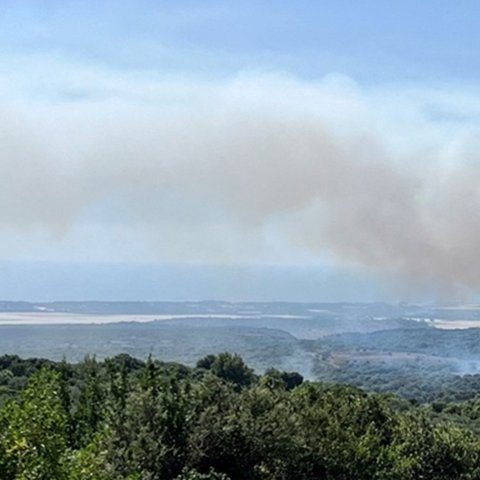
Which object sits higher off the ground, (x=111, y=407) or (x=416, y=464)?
(x=111, y=407)

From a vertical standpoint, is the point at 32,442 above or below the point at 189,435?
above

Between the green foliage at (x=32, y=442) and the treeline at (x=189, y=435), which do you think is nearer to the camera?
the green foliage at (x=32, y=442)

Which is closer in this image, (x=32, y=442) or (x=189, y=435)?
(x=32, y=442)

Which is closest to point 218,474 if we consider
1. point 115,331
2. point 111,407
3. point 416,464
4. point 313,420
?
point 111,407

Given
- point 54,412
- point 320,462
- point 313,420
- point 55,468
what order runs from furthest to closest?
point 313,420, point 320,462, point 54,412, point 55,468

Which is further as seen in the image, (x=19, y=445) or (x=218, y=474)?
(x=218, y=474)

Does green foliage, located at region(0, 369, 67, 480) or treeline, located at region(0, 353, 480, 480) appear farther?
treeline, located at region(0, 353, 480, 480)

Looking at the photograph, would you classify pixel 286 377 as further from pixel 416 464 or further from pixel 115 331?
pixel 115 331

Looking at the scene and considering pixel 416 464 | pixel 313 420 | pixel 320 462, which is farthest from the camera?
pixel 416 464
